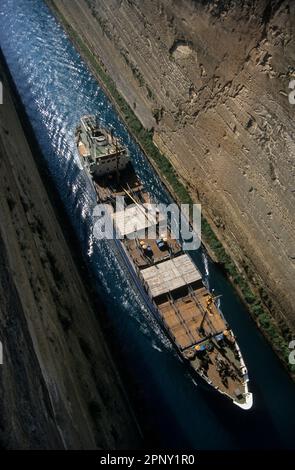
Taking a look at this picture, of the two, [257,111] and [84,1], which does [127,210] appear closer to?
[257,111]

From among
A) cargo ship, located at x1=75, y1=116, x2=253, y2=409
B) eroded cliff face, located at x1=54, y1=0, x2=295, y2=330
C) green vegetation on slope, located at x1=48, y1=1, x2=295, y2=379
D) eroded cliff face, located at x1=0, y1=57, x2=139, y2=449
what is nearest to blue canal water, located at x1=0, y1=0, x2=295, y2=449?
green vegetation on slope, located at x1=48, y1=1, x2=295, y2=379

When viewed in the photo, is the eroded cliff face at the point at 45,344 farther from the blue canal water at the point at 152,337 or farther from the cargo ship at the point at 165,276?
the cargo ship at the point at 165,276

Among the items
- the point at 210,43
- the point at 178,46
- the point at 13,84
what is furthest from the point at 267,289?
the point at 13,84

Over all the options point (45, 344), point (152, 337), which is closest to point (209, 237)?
point (152, 337)

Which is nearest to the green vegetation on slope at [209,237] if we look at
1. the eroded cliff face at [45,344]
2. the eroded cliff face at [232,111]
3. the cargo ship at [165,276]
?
the eroded cliff face at [232,111]

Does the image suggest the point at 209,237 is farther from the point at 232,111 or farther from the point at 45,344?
the point at 45,344

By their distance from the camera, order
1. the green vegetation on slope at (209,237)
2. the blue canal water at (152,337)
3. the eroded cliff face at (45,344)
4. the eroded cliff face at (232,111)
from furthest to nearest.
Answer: the green vegetation on slope at (209,237), the eroded cliff face at (232,111), the blue canal water at (152,337), the eroded cliff face at (45,344)
